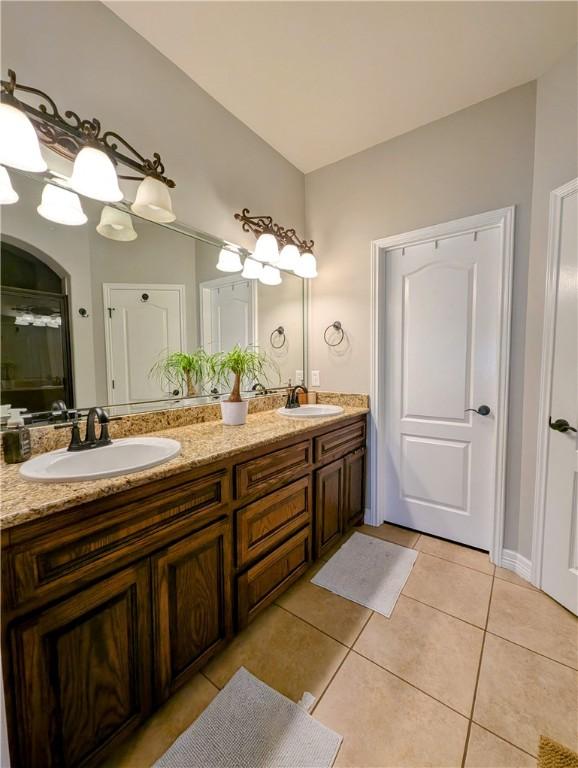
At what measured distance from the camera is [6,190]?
3.72 feet

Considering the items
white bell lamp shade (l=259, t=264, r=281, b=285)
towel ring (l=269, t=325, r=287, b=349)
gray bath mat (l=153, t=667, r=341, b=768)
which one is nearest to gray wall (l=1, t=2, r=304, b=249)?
white bell lamp shade (l=259, t=264, r=281, b=285)

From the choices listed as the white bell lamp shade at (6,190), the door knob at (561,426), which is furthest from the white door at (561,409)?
the white bell lamp shade at (6,190)

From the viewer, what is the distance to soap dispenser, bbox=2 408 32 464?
1.09 m

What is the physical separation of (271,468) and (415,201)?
1987 mm

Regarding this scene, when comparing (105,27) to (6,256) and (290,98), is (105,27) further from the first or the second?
(6,256)

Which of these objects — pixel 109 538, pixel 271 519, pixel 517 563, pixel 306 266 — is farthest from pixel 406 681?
pixel 306 266

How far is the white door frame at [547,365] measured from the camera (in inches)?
61.9

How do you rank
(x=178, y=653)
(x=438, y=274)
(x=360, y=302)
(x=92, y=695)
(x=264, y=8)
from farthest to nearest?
(x=360, y=302)
(x=438, y=274)
(x=264, y=8)
(x=178, y=653)
(x=92, y=695)

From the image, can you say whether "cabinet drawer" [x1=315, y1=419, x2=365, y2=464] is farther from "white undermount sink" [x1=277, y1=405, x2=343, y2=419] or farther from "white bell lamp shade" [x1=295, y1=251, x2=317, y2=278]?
"white bell lamp shade" [x1=295, y1=251, x2=317, y2=278]

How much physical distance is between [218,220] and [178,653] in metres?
2.14

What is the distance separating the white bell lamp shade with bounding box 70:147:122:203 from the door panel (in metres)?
1.78

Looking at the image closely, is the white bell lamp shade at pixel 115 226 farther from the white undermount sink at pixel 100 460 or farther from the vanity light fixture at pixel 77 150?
the white undermount sink at pixel 100 460

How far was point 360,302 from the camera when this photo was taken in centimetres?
237

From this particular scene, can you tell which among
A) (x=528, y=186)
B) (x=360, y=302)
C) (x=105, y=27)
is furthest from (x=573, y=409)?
(x=105, y=27)
